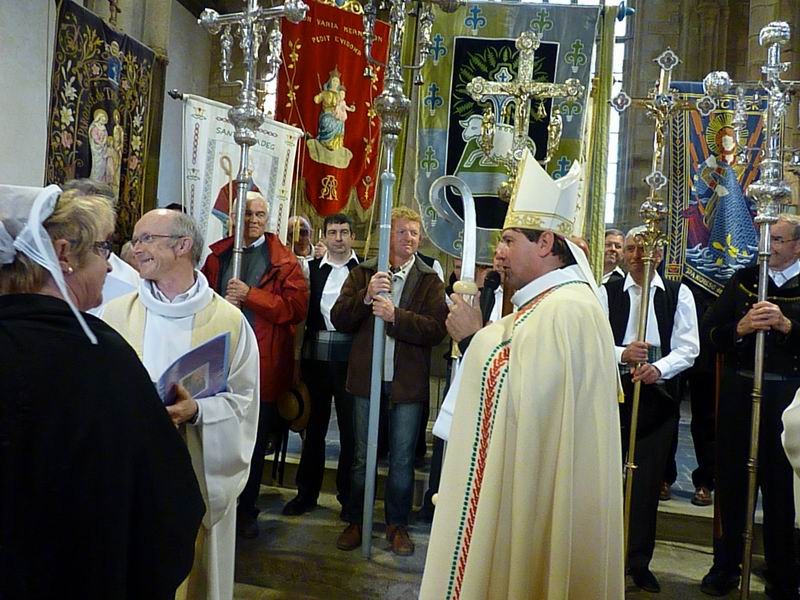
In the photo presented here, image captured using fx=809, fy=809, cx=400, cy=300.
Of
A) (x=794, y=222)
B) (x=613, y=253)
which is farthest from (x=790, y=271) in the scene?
(x=613, y=253)

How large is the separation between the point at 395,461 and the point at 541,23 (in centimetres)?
342

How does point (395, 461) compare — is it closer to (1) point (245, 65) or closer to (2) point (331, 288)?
(2) point (331, 288)

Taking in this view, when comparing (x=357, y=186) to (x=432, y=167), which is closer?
(x=432, y=167)

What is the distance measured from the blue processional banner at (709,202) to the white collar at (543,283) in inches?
155

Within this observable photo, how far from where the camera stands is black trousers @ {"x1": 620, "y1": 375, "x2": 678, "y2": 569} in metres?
3.92

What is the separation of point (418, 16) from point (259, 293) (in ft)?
5.20

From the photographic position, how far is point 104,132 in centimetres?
600

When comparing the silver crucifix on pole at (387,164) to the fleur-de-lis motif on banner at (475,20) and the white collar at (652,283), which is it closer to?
the white collar at (652,283)

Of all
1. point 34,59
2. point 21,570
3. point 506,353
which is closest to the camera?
point 21,570

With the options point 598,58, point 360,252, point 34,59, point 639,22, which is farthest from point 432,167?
point 639,22

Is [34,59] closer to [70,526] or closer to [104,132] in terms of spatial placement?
[104,132]

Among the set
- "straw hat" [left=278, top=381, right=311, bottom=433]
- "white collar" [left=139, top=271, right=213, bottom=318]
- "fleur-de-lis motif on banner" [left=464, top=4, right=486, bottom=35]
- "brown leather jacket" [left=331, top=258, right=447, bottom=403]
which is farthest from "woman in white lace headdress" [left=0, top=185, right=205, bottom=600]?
"fleur-de-lis motif on banner" [left=464, top=4, right=486, bottom=35]

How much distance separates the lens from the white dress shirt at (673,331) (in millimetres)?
4023

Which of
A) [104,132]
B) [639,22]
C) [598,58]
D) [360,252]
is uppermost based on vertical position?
[639,22]
